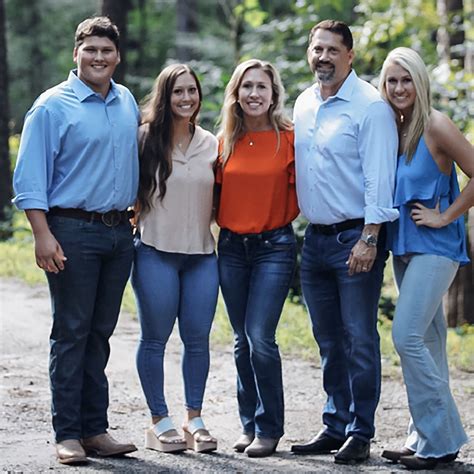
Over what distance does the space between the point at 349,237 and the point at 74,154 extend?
1.55 m

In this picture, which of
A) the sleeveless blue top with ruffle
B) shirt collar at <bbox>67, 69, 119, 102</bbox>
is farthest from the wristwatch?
shirt collar at <bbox>67, 69, 119, 102</bbox>

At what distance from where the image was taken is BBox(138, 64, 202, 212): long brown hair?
19.5 feet

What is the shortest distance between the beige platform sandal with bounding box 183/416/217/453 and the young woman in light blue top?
1080mm

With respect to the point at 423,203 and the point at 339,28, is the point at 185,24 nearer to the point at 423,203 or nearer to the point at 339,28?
the point at 339,28

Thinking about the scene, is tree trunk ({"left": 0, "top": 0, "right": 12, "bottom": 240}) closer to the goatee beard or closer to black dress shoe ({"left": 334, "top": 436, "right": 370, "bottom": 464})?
the goatee beard

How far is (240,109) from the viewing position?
20.0ft

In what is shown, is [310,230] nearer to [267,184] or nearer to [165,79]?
[267,184]

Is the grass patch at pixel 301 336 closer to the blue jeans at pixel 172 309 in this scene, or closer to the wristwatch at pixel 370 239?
the blue jeans at pixel 172 309

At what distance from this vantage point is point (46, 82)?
35.8m

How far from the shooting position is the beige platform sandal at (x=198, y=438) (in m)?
6.00

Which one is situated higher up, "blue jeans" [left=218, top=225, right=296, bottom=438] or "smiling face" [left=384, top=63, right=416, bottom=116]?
"smiling face" [left=384, top=63, right=416, bottom=116]

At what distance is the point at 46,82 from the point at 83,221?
3108 centimetres

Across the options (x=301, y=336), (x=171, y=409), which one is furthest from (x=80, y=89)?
(x=301, y=336)

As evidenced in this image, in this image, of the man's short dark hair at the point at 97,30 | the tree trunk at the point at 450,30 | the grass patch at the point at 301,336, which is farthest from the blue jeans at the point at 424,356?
the tree trunk at the point at 450,30
